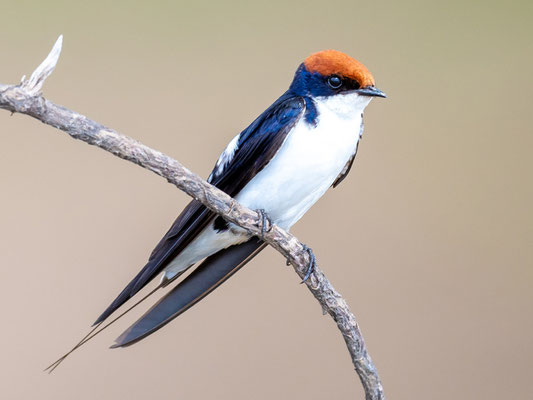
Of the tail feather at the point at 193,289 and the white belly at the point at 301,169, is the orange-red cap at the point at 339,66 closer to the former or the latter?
the white belly at the point at 301,169

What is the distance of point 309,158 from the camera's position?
102 cm

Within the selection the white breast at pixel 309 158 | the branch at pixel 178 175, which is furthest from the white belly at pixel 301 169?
the branch at pixel 178 175

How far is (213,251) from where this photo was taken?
3.69 ft

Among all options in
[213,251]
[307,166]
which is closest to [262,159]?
[307,166]

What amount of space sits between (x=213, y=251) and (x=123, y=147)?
41cm

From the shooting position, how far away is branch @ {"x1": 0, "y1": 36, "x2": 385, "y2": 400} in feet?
2.31

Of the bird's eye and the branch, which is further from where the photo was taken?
the bird's eye

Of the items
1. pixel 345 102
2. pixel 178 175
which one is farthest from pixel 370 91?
pixel 178 175

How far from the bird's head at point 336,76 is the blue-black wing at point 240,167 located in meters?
0.04

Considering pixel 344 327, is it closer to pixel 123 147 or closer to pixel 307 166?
pixel 307 166

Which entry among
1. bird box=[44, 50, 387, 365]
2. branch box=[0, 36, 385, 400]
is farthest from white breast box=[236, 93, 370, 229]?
branch box=[0, 36, 385, 400]

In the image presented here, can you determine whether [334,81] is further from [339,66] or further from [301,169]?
[301,169]

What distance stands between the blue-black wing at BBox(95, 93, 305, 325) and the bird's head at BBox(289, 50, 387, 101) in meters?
0.04

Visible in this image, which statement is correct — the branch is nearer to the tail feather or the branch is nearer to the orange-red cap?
the tail feather
